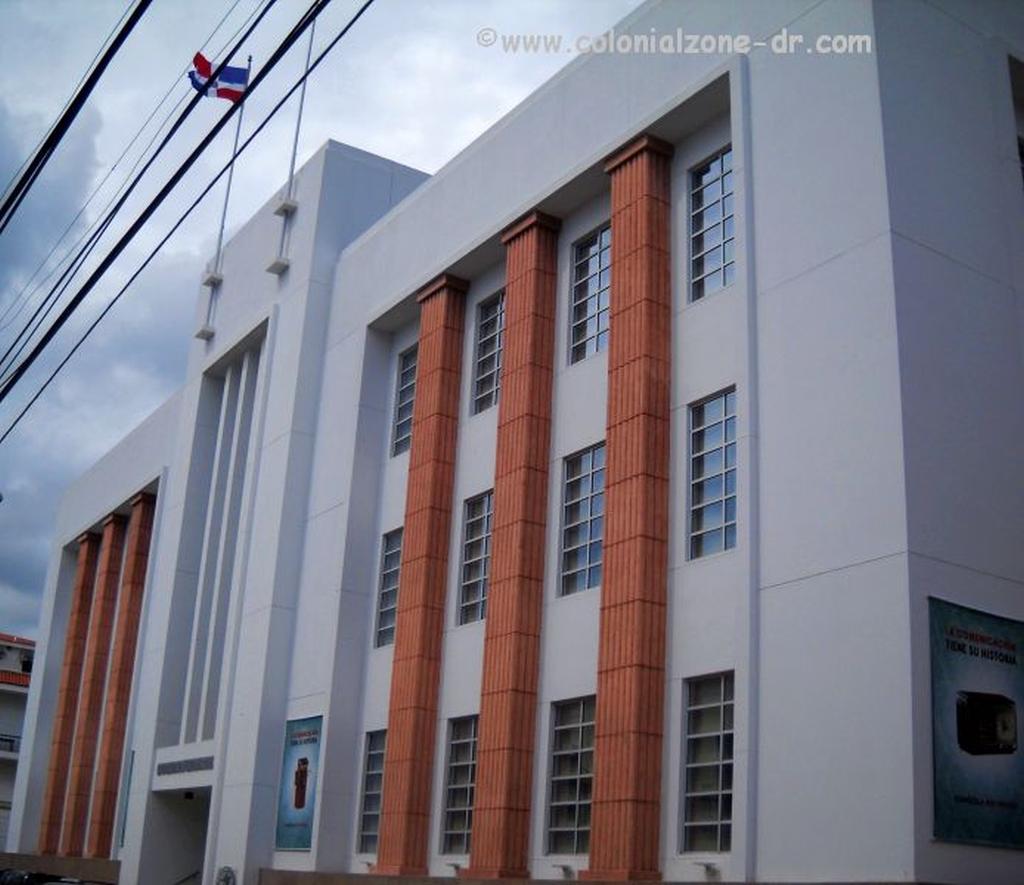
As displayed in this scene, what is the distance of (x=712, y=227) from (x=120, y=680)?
25842mm

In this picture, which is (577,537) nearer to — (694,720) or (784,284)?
(694,720)

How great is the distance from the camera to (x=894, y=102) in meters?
17.0

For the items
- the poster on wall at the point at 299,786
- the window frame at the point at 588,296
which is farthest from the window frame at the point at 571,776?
the poster on wall at the point at 299,786

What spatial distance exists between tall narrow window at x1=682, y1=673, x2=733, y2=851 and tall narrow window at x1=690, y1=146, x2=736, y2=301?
18.6 ft

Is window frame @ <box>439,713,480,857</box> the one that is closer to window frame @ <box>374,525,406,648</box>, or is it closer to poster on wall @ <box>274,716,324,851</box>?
window frame @ <box>374,525,406,648</box>

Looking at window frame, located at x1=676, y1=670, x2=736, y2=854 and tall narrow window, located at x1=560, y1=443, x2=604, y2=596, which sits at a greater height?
tall narrow window, located at x1=560, y1=443, x2=604, y2=596

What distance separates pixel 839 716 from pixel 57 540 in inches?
1568

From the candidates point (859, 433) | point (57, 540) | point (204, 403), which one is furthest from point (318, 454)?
point (57, 540)

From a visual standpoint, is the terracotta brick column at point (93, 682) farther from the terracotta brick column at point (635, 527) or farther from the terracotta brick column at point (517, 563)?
the terracotta brick column at point (635, 527)

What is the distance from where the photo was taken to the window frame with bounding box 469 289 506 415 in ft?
80.8

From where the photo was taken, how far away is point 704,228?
20.3m

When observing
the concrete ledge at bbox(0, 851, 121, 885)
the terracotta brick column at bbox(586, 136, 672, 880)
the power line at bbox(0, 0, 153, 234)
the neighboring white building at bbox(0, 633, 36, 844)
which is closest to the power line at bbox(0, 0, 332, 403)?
the power line at bbox(0, 0, 153, 234)

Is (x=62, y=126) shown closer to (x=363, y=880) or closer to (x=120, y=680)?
(x=363, y=880)

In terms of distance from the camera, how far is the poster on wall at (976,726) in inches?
568
